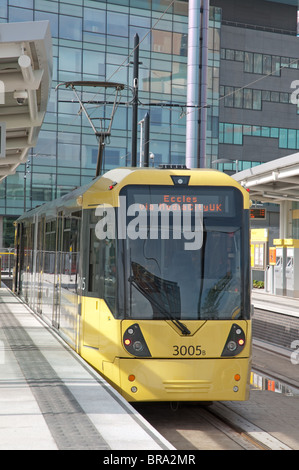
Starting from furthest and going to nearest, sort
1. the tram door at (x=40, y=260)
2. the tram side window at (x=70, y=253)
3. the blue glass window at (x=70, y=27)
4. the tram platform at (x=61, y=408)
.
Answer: the blue glass window at (x=70, y=27)
the tram door at (x=40, y=260)
the tram side window at (x=70, y=253)
the tram platform at (x=61, y=408)

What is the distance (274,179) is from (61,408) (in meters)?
17.5

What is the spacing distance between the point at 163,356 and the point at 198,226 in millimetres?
1654

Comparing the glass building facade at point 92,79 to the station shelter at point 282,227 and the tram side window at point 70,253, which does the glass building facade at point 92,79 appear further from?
the tram side window at point 70,253

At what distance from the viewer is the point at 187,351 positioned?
26.2 feet

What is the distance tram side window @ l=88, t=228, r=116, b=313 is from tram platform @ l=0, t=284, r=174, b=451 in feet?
3.49

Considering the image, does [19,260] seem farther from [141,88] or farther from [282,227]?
[141,88]

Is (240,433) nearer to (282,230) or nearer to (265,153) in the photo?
(282,230)

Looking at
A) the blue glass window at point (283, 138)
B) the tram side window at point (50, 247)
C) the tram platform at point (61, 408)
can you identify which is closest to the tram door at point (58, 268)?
the tram side window at point (50, 247)

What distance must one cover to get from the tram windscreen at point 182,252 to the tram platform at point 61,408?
1.18 metres

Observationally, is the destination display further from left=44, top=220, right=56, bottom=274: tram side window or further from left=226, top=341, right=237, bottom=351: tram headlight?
left=44, top=220, right=56, bottom=274: tram side window

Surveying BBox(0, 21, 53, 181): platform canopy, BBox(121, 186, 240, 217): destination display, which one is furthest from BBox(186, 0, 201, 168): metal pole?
BBox(121, 186, 240, 217): destination display

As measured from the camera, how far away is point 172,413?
8.81m

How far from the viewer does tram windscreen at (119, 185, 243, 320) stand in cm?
814

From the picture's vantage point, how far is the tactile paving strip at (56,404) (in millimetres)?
5961
